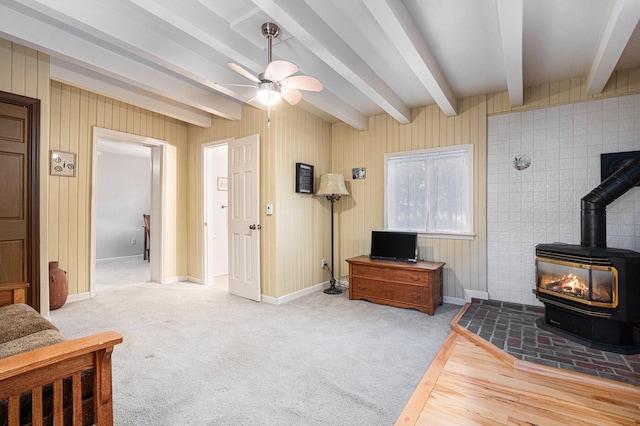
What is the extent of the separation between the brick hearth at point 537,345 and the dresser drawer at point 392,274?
0.58 metres

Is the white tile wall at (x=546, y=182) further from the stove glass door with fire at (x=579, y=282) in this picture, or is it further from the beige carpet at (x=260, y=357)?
the beige carpet at (x=260, y=357)

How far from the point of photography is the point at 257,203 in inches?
160

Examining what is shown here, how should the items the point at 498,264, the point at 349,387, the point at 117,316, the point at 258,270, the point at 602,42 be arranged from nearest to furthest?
the point at 349,387
the point at 602,42
the point at 117,316
the point at 498,264
the point at 258,270

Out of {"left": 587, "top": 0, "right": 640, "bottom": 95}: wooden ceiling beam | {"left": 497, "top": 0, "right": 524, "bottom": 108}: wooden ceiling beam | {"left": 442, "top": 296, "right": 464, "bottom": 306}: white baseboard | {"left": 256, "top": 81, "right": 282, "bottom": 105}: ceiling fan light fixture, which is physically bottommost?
{"left": 442, "top": 296, "right": 464, "bottom": 306}: white baseboard

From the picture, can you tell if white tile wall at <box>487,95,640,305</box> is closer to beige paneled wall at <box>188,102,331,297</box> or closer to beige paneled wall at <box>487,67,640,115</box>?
beige paneled wall at <box>487,67,640,115</box>

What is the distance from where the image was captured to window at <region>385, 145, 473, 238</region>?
3891mm

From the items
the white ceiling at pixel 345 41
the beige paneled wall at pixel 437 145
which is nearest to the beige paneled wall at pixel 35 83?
the white ceiling at pixel 345 41

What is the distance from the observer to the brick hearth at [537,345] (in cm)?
213

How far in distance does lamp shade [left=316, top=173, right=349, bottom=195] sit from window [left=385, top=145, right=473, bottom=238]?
2.10ft

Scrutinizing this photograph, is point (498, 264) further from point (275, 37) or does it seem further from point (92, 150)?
point (92, 150)

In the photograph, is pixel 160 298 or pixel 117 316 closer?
pixel 117 316

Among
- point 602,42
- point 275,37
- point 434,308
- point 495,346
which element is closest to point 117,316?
point 275,37

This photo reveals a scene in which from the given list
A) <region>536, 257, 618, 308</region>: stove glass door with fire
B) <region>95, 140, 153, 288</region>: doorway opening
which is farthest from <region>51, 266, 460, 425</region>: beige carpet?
<region>95, 140, 153, 288</region>: doorway opening

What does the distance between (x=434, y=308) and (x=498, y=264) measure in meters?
0.97
